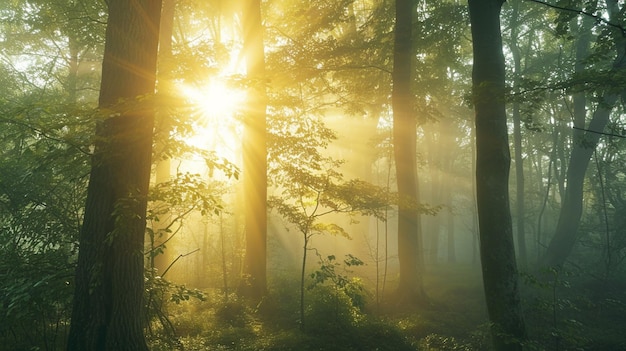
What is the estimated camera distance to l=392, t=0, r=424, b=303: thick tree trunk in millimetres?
12430

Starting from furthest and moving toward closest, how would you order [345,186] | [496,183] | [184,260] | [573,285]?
[184,260] < [573,285] < [345,186] < [496,183]

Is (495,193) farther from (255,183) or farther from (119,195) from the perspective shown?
(255,183)

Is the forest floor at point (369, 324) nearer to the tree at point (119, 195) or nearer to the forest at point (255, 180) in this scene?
the forest at point (255, 180)

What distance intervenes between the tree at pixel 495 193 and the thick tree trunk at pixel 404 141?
6.00 meters

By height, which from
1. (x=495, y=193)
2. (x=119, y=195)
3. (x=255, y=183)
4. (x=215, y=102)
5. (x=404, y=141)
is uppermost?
(x=404, y=141)

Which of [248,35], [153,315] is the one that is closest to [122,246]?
[153,315]

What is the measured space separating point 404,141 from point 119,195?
9818 mm

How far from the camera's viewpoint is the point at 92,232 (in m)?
4.82

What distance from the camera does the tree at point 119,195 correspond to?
15.2ft

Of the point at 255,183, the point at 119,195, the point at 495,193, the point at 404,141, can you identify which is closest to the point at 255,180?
the point at 255,183

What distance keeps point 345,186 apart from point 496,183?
165 inches

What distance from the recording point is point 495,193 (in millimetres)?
6309

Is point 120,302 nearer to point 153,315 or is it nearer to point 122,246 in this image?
point 122,246

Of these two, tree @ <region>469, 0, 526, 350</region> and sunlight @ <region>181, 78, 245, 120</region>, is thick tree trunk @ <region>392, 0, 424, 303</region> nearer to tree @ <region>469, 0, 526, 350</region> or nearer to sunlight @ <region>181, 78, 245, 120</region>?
tree @ <region>469, 0, 526, 350</region>
